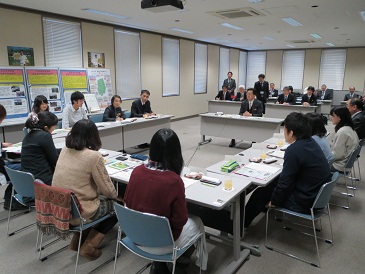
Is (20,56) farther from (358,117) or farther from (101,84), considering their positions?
(358,117)

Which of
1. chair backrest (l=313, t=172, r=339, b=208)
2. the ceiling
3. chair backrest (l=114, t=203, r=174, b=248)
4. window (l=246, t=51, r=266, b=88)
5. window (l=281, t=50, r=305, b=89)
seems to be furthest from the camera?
window (l=246, t=51, r=266, b=88)

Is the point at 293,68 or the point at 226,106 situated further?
the point at 293,68

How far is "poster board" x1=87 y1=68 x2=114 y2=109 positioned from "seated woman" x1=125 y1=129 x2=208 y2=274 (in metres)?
5.57

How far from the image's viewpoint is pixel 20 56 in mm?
5527

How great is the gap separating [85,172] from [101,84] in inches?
210

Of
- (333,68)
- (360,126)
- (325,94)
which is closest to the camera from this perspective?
(360,126)

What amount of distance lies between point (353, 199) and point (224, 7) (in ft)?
12.8

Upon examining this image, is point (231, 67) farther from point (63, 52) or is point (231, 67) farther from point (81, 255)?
point (81, 255)

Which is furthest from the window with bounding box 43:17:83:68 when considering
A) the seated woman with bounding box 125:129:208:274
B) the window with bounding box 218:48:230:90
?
the window with bounding box 218:48:230:90

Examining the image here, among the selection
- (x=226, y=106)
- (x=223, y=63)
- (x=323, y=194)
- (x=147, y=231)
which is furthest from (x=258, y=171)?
(x=223, y=63)

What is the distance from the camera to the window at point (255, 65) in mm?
13891

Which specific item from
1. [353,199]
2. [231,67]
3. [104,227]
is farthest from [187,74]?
[104,227]

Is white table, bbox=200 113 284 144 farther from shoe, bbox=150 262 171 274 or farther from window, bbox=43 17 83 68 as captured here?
shoe, bbox=150 262 171 274

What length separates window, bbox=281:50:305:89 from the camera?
1287 cm
